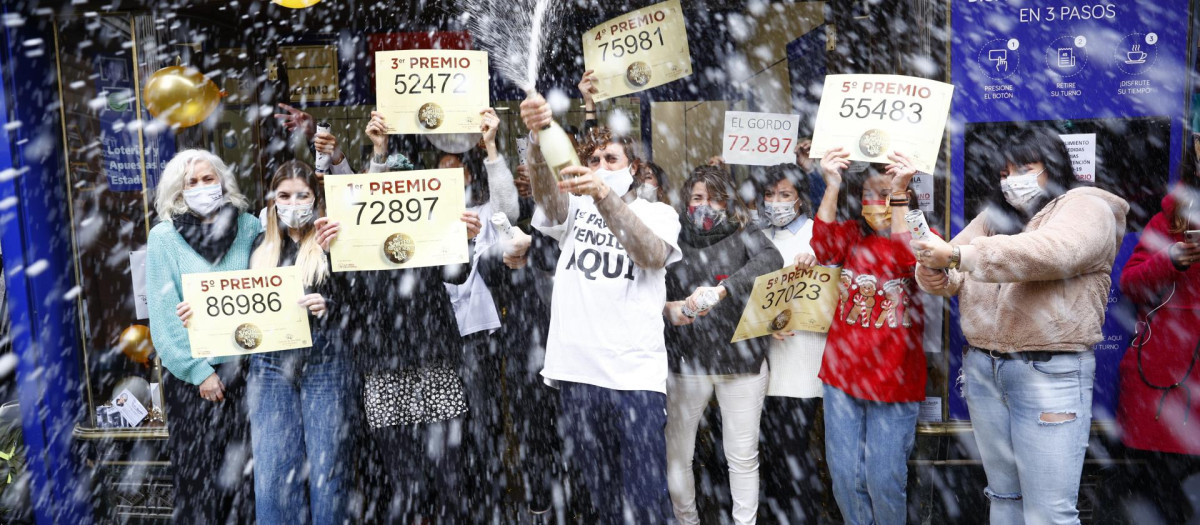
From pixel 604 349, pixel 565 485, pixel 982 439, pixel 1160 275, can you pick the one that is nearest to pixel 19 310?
pixel 565 485

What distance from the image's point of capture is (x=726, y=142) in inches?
183

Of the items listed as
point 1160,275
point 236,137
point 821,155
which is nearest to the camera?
point 821,155

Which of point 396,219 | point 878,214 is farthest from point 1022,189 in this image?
point 396,219

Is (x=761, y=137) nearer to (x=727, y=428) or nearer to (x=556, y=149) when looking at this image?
(x=727, y=428)

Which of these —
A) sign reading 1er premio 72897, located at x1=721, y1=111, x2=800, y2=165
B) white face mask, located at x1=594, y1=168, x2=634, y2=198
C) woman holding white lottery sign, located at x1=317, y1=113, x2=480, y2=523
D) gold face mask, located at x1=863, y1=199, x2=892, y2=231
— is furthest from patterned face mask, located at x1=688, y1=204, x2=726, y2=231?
woman holding white lottery sign, located at x1=317, y1=113, x2=480, y2=523

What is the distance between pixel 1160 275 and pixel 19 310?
6062mm

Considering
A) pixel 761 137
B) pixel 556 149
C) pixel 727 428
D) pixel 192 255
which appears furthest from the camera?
pixel 761 137

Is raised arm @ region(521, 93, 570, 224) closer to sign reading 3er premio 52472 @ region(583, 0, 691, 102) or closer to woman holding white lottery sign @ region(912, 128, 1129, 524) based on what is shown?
sign reading 3er premio 52472 @ region(583, 0, 691, 102)

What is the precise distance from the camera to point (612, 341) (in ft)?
11.5

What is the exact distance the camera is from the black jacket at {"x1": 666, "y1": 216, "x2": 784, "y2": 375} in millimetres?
3902

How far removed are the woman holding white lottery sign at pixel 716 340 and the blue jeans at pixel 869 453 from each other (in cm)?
41

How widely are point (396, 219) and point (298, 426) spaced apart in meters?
1.15

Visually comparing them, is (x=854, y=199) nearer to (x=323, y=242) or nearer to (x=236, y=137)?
(x=323, y=242)

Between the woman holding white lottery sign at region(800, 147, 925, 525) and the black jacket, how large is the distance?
272 mm
